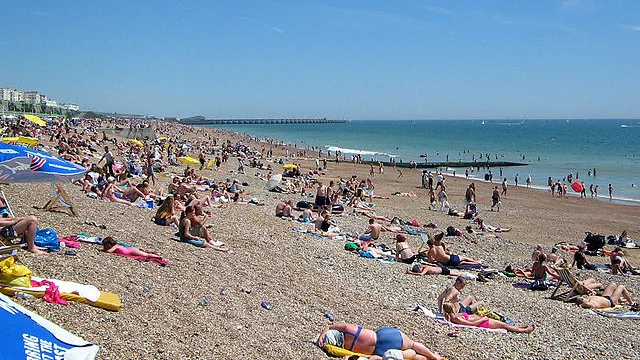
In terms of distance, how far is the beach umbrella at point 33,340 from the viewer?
380 cm

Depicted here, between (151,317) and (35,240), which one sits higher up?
(35,240)

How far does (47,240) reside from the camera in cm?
775

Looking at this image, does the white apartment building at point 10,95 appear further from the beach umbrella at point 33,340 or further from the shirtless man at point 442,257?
the beach umbrella at point 33,340

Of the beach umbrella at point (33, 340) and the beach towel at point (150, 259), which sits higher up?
the beach umbrella at point (33, 340)

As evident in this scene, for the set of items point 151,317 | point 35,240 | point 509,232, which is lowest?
point 509,232

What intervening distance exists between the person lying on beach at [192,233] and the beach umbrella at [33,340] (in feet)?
20.1

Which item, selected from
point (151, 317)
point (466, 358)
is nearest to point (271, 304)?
point (151, 317)

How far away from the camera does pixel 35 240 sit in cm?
769

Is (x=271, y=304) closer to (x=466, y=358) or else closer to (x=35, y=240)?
(x=466, y=358)

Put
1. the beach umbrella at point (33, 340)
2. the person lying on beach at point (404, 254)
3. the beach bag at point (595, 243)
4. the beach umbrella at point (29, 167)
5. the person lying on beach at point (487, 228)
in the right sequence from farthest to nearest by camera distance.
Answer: the person lying on beach at point (487, 228) → the beach bag at point (595, 243) → the person lying on beach at point (404, 254) → the beach umbrella at point (29, 167) → the beach umbrella at point (33, 340)

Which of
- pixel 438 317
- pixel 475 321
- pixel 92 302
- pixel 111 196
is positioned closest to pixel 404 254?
pixel 438 317

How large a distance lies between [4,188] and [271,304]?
7.85 meters

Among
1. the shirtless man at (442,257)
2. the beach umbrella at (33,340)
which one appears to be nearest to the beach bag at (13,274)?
the beach umbrella at (33,340)

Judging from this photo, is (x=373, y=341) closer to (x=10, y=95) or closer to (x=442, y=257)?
(x=442, y=257)
